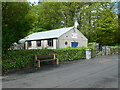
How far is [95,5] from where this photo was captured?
28766 mm

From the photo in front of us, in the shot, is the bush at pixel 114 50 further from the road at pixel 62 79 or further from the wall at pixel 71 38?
the road at pixel 62 79

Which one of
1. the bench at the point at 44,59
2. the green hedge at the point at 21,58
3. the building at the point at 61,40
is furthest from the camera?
the building at the point at 61,40

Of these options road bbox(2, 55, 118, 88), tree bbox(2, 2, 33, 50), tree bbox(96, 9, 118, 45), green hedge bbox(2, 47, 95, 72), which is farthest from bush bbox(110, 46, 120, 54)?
tree bbox(2, 2, 33, 50)

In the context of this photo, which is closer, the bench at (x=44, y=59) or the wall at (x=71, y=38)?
the bench at (x=44, y=59)

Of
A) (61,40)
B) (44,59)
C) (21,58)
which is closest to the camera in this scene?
(21,58)

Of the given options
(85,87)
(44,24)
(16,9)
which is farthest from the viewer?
(44,24)

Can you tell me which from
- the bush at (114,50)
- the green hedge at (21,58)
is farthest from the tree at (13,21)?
the bush at (114,50)

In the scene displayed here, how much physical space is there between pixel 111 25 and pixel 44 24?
1824 centimetres

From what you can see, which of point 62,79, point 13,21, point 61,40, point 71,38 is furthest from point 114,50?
point 13,21

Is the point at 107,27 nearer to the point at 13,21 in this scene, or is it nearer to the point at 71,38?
the point at 71,38

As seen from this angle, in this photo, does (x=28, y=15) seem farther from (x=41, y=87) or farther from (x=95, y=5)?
(x=95, y=5)

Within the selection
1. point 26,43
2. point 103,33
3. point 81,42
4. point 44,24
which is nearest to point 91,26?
point 103,33

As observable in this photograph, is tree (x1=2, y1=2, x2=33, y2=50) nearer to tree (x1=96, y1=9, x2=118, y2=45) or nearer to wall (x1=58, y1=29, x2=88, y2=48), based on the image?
wall (x1=58, y1=29, x2=88, y2=48)

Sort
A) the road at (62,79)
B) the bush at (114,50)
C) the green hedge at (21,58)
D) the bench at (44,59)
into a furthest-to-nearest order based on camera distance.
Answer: the bush at (114,50) < the bench at (44,59) < the green hedge at (21,58) < the road at (62,79)
